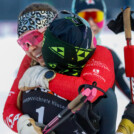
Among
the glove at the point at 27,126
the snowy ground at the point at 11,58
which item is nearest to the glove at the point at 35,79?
the glove at the point at 27,126

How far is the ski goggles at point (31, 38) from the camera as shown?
153cm

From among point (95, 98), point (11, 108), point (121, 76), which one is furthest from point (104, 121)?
point (121, 76)

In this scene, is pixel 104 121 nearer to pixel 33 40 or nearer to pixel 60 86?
pixel 60 86

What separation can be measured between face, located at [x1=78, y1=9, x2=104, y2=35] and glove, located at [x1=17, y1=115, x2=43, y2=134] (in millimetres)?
1464

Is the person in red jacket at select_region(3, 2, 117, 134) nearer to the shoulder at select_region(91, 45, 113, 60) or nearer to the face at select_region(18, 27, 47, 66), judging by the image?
the shoulder at select_region(91, 45, 113, 60)

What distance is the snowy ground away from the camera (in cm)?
312

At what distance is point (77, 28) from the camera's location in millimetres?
1229

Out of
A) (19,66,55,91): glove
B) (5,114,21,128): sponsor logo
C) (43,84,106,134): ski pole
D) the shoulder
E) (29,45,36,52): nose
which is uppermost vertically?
(29,45,36,52): nose

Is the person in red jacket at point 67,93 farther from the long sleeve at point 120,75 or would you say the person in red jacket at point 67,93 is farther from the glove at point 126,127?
the long sleeve at point 120,75

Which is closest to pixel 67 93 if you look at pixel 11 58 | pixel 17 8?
pixel 11 58

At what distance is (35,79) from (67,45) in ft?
0.68

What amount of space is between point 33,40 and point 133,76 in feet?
1.88

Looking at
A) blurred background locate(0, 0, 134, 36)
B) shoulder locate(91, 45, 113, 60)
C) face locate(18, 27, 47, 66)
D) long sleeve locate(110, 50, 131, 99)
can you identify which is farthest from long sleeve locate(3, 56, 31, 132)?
blurred background locate(0, 0, 134, 36)

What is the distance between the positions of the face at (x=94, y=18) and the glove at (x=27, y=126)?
4.80ft
